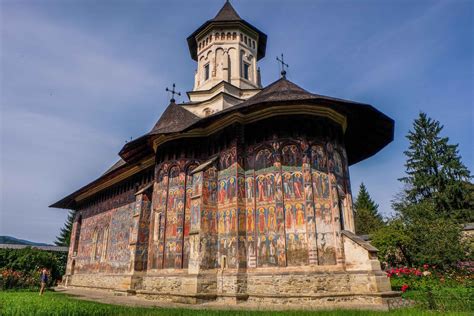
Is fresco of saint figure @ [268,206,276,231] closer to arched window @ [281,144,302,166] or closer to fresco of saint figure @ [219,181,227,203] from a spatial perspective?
arched window @ [281,144,302,166]

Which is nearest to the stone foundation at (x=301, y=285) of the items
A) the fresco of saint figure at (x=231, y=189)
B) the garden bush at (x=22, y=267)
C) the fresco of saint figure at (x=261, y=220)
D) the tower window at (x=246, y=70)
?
the fresco of saint figure at (x=261, y=220)

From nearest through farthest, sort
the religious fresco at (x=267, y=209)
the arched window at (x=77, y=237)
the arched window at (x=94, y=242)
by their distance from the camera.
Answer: the religious fresco at (x=267, y=209) → the arched window at (x=94, y=242) → the arched window at (x=77, y=237)

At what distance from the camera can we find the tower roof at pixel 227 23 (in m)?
21.8

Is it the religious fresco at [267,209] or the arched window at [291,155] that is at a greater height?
the arched window at [291,155]

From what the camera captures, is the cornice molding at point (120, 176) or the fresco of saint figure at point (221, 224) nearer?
the fresco of saint figure at point (221, 224)

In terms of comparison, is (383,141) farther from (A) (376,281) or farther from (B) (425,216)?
(B) (425,216)

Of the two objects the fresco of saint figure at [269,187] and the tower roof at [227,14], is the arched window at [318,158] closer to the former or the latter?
the fresco of saint figure at [269,187]

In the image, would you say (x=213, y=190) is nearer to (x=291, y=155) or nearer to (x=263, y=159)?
(x=263, y=159)

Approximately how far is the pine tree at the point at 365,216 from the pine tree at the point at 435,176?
4.87m

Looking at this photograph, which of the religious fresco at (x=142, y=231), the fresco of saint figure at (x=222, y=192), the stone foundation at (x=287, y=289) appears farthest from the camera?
the religious fresco at (x=142, y=231)

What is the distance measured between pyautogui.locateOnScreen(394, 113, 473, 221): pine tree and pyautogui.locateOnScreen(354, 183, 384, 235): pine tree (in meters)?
4.87

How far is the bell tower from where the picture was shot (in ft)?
68.5

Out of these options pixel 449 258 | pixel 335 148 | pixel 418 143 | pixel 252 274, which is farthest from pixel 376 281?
pixel 418 143

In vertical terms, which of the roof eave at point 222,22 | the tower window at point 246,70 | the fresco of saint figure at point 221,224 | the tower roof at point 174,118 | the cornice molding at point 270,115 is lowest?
the fresco of saint figure at point 221,224
